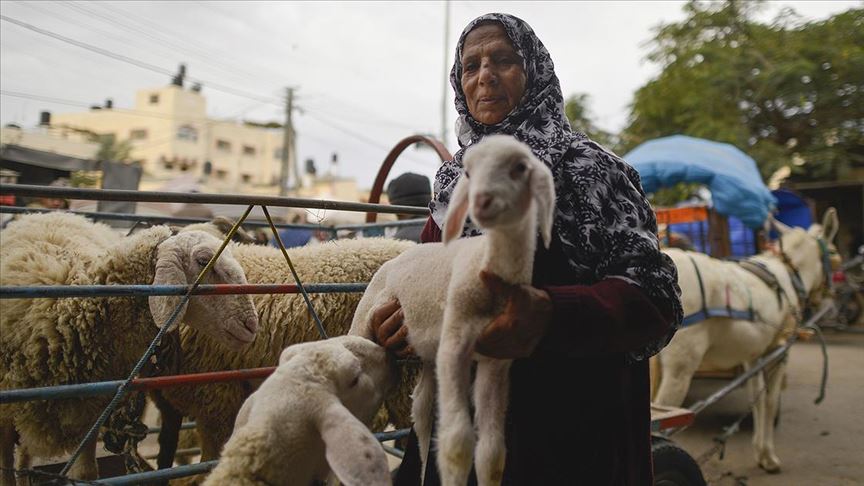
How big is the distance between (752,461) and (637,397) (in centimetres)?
477

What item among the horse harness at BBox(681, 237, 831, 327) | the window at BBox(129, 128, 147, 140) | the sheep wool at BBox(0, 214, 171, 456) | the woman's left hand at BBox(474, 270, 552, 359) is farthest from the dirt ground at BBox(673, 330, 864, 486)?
the window at BBox(129, 128, 147, 140)

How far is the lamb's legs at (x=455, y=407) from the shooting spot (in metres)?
1.06

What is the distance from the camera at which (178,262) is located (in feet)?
7.16

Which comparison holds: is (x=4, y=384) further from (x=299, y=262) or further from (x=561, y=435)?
(x=561, y=435)

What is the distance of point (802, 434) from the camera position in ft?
18.5

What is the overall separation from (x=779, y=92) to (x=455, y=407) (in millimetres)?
13809

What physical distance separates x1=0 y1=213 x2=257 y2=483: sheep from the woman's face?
1.28 meters

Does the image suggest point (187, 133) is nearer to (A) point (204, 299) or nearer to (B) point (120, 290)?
(A) point (204, 299)

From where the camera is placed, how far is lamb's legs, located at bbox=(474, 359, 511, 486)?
108 cm

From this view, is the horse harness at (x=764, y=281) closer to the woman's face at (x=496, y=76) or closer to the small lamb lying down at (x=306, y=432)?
the woman's face at (x=496, y=76)

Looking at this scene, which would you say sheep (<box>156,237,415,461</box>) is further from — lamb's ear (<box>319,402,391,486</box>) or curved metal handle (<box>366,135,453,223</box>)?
lamb's ear (<box>319,402,391,486</box>)

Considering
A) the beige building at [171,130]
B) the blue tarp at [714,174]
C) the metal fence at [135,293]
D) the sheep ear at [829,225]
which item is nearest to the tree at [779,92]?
the blue tarp at [714,174]

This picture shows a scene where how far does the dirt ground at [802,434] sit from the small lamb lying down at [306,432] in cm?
388

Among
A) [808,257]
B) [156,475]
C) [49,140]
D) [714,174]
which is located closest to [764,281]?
[808,257]
